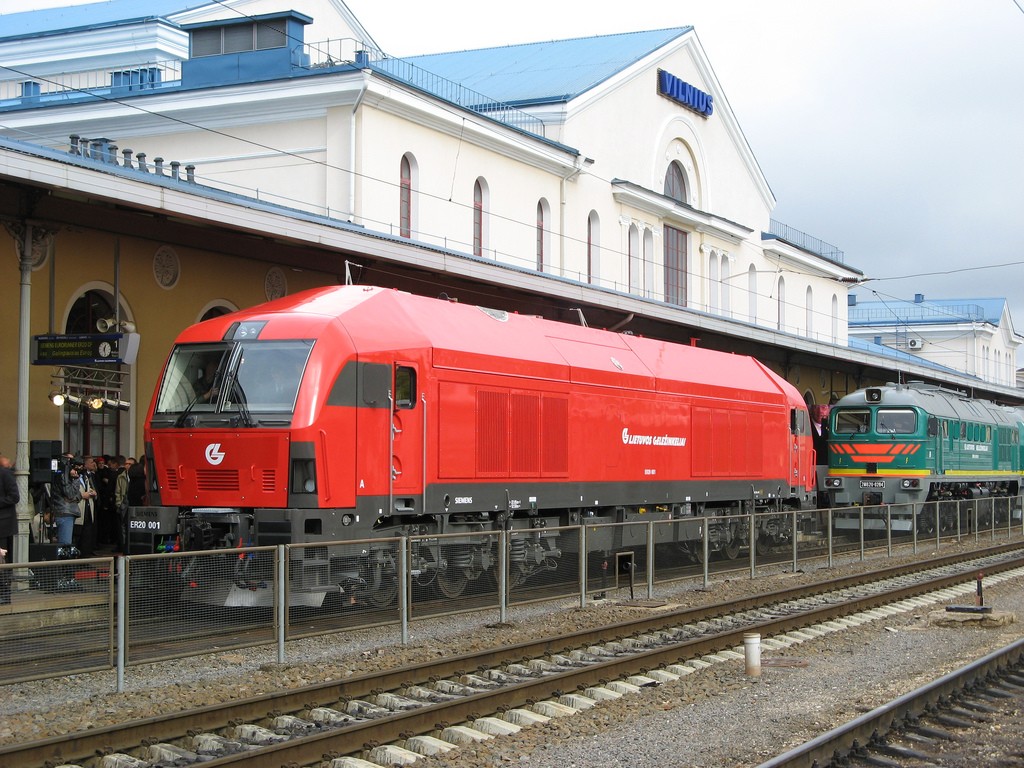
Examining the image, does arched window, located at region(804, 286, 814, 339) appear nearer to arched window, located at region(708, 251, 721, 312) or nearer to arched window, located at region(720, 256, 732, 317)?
arched window, located at region(720, 256, 732, 317)

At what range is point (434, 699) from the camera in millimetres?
10781

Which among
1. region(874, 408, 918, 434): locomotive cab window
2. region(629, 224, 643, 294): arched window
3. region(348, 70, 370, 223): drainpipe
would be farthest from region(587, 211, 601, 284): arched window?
region(874, 408, 918, 434): locomotive cab window

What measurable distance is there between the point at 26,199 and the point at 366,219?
14338 mm

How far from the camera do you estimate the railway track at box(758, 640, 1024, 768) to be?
8.73 meters

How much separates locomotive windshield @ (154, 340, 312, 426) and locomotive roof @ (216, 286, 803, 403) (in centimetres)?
28

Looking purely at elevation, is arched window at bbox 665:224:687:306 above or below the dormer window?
below

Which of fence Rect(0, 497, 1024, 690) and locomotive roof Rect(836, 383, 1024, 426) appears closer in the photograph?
fence Rect(0, 497, 1024, 690)

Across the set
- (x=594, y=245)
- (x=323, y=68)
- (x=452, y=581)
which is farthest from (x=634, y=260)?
(x=452, y=581)

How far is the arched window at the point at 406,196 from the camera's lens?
3275 centimetres

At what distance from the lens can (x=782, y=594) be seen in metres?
18.1

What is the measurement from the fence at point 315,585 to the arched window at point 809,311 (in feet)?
128

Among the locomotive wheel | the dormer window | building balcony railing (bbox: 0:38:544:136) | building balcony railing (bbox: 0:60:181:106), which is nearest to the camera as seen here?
the locomotive wheel

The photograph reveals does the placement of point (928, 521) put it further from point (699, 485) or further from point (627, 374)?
point (627, 374)

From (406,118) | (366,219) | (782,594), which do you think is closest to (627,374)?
(782,594)
